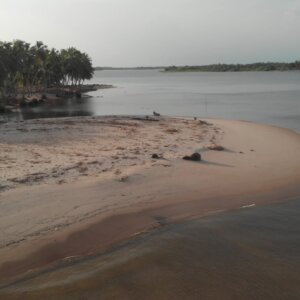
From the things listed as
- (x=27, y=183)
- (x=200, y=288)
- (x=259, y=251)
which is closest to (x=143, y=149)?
(x=27, y=183)

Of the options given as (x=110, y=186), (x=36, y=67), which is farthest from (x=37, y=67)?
(x=110, y=186)

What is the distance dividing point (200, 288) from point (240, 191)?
774 cm

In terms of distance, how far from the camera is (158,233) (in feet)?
40.9

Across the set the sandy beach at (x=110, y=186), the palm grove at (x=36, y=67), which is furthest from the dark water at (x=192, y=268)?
the palm grove at (x=36, y=67)

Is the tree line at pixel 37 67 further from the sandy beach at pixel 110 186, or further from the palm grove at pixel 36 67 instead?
the sandy beach at pixel 110 186

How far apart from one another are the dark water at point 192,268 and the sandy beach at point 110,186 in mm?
671

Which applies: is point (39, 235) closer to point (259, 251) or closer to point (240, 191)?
point (259, 251)

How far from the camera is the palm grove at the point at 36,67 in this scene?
65.7 metres

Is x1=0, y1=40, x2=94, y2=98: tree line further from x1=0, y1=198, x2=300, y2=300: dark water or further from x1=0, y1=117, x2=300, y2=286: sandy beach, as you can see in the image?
x1=0, y1=198, x2=300, y2=300: dark water

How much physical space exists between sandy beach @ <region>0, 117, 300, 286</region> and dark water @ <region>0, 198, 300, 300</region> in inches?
26.4

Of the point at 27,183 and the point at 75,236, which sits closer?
the point at 75,236

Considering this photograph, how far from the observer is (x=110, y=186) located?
1583 centimetres

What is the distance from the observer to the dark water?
9289 mm

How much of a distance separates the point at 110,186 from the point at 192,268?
620 centimetres
